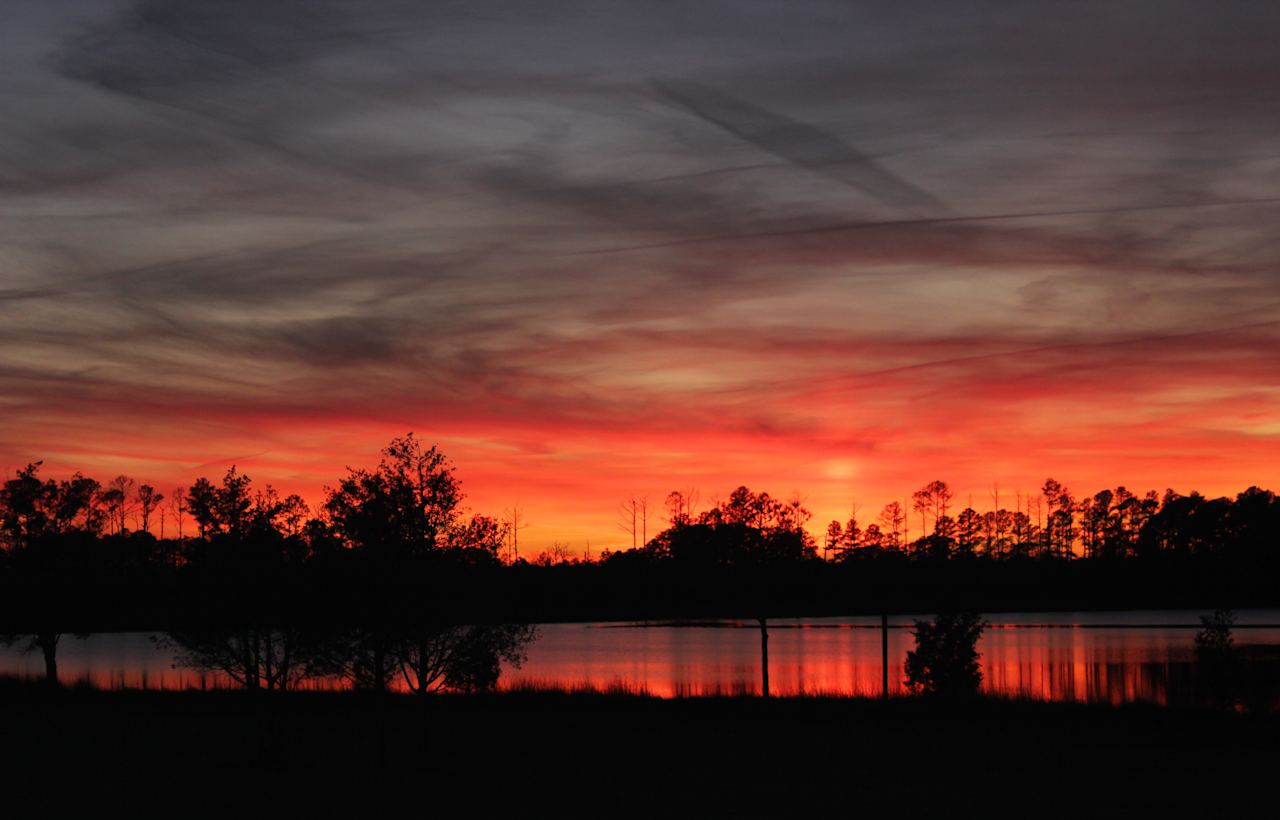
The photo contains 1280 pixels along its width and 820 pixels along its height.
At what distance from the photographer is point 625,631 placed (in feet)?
573

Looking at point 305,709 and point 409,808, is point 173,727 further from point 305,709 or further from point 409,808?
point 409,808

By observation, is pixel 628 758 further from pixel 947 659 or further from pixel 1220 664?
pixel 1220 664

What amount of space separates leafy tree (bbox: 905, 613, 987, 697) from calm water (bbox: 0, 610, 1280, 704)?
8.05 metres

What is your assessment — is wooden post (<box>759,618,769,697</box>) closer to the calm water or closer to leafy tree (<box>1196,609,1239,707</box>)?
the calm water

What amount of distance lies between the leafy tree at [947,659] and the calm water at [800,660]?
26.4 feet

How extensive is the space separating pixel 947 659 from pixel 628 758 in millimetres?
21558

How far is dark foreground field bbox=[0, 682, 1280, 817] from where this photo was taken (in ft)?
91.7

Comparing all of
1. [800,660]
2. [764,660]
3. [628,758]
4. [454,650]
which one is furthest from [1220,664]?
[800,660]

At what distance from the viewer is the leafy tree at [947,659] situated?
5200 cm

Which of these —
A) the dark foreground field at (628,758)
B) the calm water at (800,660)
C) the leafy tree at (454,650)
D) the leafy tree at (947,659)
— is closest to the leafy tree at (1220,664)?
the calm water at (800,660)

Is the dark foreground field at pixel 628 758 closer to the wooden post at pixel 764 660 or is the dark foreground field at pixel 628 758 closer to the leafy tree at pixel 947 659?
the leafy tree at pixel 947 659

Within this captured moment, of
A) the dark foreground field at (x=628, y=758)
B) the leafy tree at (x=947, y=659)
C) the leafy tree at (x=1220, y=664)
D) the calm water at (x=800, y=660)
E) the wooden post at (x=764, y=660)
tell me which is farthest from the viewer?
the calm water at (x=800, y=660)

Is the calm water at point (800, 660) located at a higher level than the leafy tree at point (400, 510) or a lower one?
lower

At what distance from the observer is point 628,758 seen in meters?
35.8
